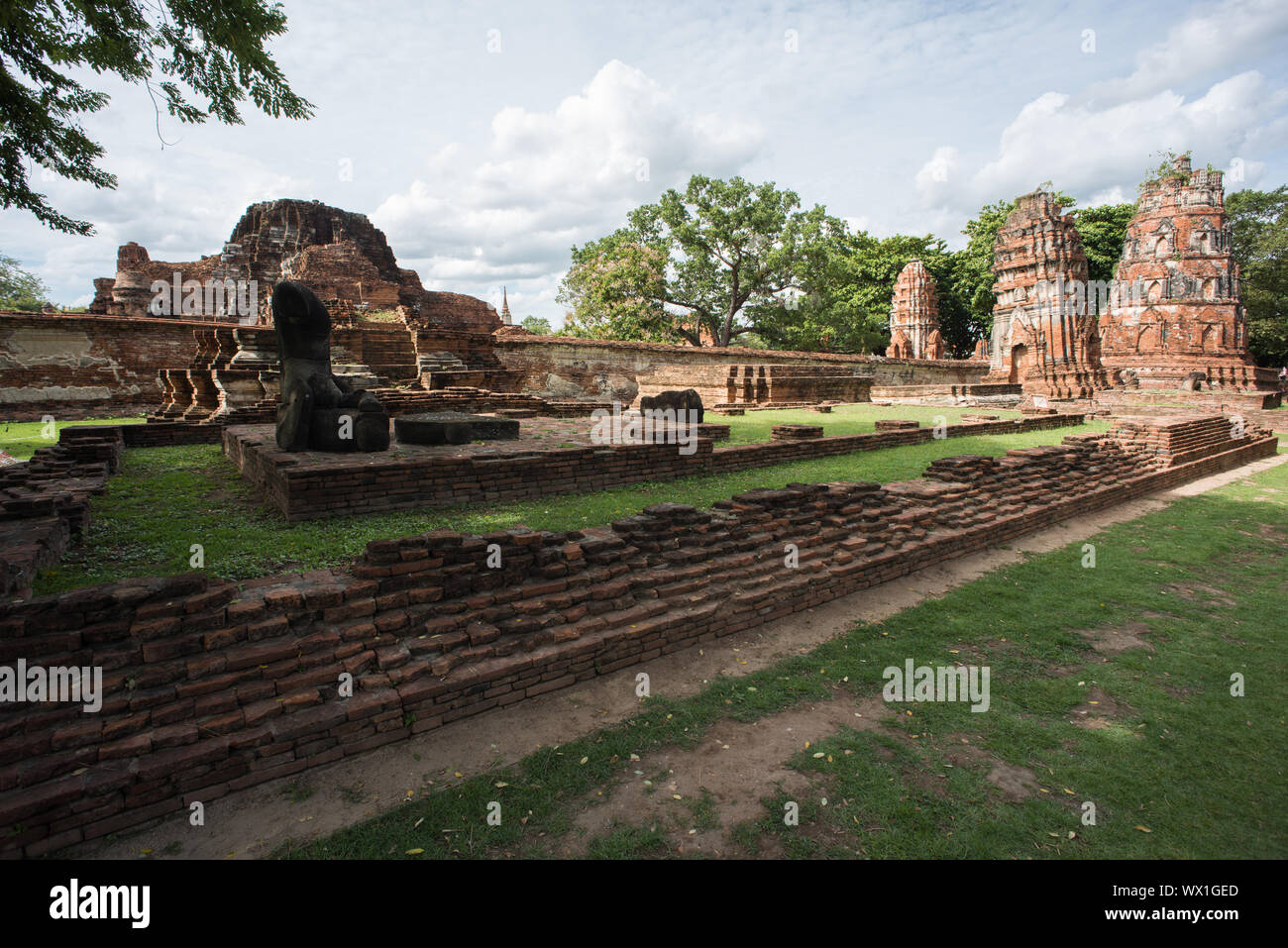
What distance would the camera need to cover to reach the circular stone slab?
24.3ft

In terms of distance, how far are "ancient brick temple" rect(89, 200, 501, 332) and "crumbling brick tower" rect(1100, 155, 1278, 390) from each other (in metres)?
25.9

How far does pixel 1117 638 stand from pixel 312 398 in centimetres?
757

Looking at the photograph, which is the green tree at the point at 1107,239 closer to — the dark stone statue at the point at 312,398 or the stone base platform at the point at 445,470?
the stone base platform at the point at 445,470

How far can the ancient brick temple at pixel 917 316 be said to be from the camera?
30.1m

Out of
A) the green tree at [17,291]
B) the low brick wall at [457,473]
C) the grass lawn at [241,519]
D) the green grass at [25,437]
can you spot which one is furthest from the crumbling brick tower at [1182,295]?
the green tree at [17,291]

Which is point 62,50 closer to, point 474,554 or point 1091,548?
point 474,554

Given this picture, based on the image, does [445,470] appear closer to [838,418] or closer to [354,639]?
[354,639]

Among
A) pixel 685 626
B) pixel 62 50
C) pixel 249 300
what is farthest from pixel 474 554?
pixel 249 300

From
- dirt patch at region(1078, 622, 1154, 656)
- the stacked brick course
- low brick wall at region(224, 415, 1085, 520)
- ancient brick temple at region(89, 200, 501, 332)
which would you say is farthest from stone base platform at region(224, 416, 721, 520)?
ancient brick temple at region(89, 200, 501, 332)

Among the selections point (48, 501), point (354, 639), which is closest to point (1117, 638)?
point (354, 639)

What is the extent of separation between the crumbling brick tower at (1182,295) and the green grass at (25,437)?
101 ft

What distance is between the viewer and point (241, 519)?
5.25 metres

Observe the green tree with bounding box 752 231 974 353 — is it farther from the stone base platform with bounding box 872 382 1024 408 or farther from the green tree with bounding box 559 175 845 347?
the stone base platform with bounding box 872 382 1024 408
